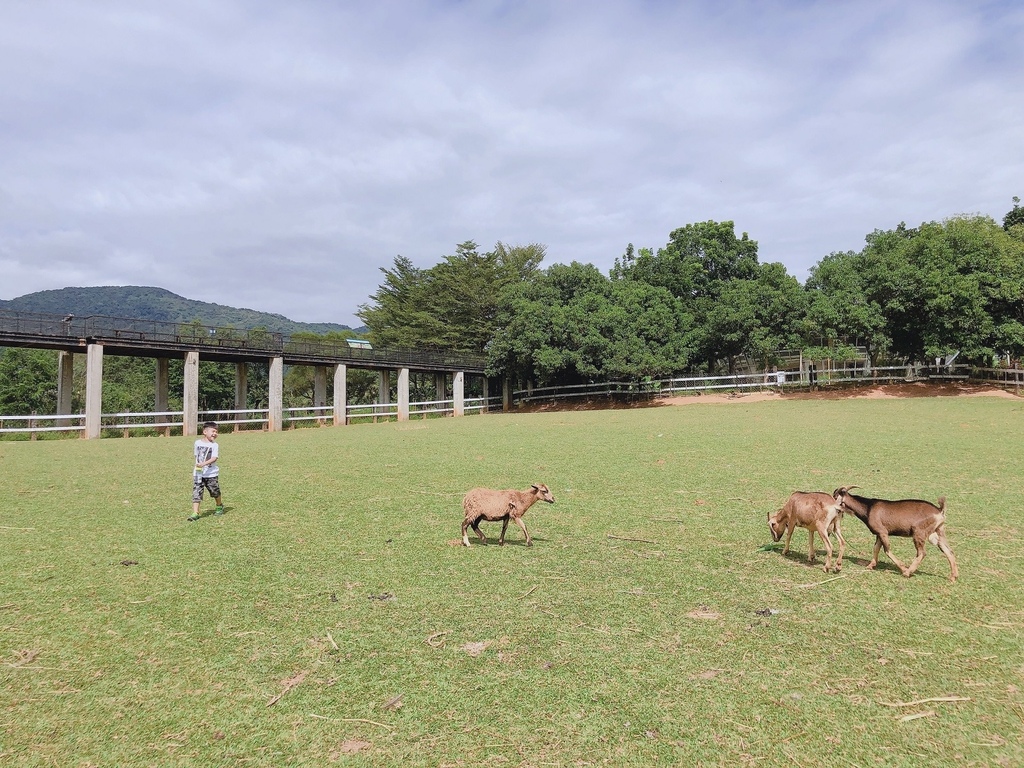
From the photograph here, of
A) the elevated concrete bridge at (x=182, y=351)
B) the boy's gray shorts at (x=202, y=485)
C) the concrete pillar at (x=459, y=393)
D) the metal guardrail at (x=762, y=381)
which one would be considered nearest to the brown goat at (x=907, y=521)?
the boy's gray shorts at (x=202, y=485)

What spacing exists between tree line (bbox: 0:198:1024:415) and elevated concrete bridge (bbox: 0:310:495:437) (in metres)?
10.1

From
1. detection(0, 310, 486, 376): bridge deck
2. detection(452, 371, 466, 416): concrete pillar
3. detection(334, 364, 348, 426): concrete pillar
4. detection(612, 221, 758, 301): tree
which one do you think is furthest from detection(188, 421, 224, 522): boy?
detection(612, 221, 758, 301): tree

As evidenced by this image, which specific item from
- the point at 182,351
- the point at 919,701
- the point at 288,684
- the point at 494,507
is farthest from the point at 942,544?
the point at 182,351

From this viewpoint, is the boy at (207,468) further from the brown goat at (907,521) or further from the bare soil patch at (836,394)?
the bare soil patch at (836,394)

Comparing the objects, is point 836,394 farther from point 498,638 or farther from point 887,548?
point 498,638

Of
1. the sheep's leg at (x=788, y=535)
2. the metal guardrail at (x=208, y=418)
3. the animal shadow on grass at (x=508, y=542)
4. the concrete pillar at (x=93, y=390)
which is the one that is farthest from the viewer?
the metal guardrail at (x=208, y=418)

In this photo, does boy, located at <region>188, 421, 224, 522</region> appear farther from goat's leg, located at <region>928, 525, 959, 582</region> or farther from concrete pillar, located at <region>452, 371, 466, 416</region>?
concrete pillar, located at <region>452, 371, 466, 416</region>

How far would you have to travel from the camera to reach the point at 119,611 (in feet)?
14.4

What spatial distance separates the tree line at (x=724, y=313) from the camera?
29.8 m

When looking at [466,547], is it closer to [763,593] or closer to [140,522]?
[763,593]

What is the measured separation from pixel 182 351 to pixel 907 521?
26.9 m

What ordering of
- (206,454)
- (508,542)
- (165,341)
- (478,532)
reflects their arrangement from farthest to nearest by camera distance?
(165,341), (206,454), (508,542), (478,532)

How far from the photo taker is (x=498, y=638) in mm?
3861

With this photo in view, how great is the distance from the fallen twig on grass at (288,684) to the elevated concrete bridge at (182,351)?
23445 mm
